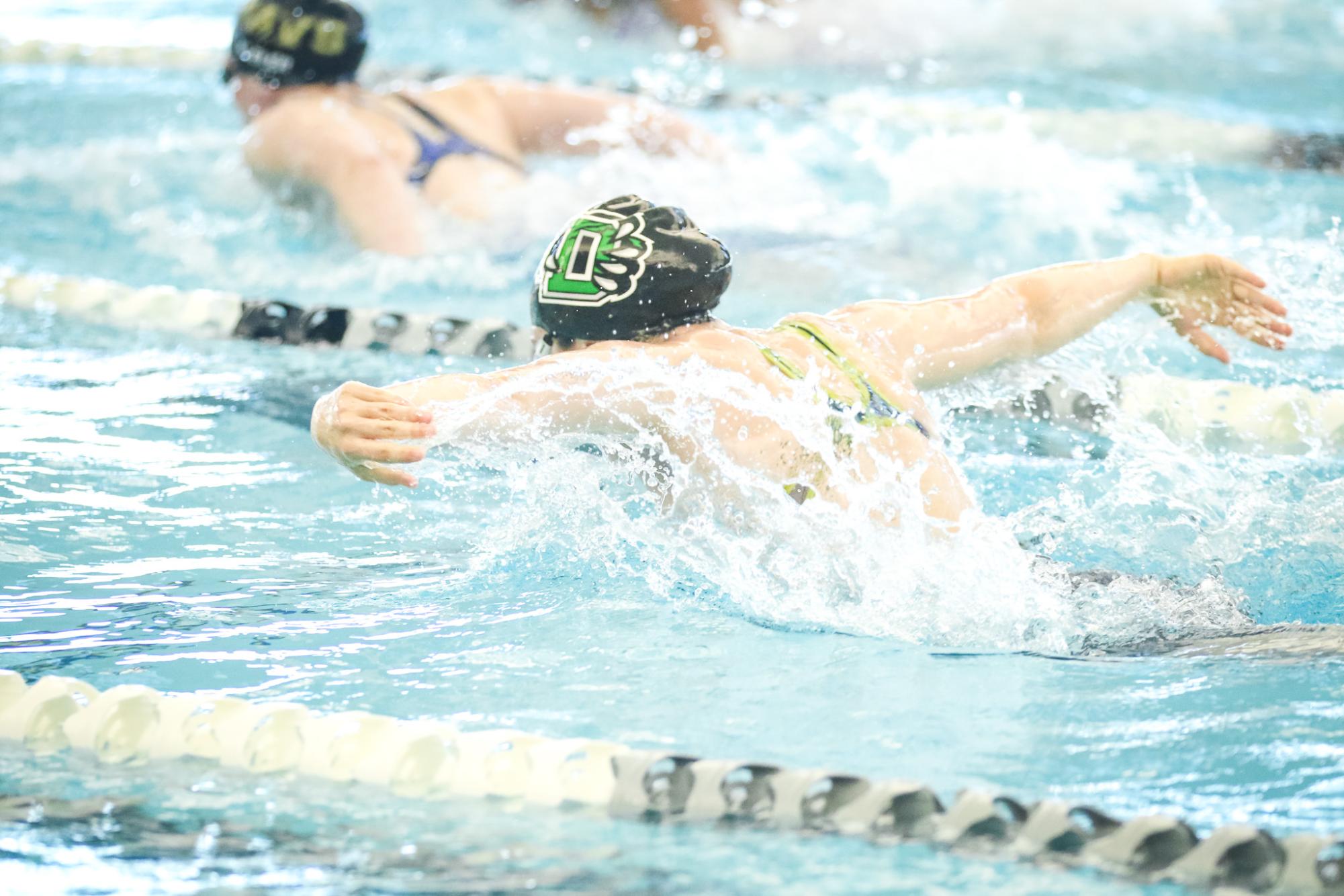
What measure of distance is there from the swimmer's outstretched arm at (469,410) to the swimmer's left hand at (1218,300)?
1.25 metres

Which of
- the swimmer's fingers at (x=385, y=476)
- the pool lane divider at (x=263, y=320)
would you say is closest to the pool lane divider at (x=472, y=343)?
the pool lane divider at (x=263, y=320)

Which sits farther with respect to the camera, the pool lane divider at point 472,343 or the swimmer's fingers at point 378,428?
the pool lane divider at point 472,343

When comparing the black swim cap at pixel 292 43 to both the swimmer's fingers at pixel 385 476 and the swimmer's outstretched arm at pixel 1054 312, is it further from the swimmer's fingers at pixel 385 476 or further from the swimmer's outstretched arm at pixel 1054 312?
the swimmer's fingers at pixel 385 476

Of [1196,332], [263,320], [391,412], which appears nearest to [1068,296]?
[1196,332]

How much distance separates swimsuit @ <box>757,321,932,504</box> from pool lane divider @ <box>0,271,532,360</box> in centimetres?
160

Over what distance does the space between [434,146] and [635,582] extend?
97.8 inches

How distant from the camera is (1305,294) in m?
3.54

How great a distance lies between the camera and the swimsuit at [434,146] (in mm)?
4730

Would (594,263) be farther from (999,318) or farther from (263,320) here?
(263,320)

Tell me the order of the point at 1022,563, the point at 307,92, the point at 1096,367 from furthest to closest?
the point at 307,92 < the point at 1096,367 < the point at 1022,563

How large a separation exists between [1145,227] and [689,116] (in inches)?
101

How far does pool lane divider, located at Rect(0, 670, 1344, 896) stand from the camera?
73.0 inches

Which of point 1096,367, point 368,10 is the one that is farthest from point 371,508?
point 368,10

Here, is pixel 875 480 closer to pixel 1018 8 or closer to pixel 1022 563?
pixel 1022 563
